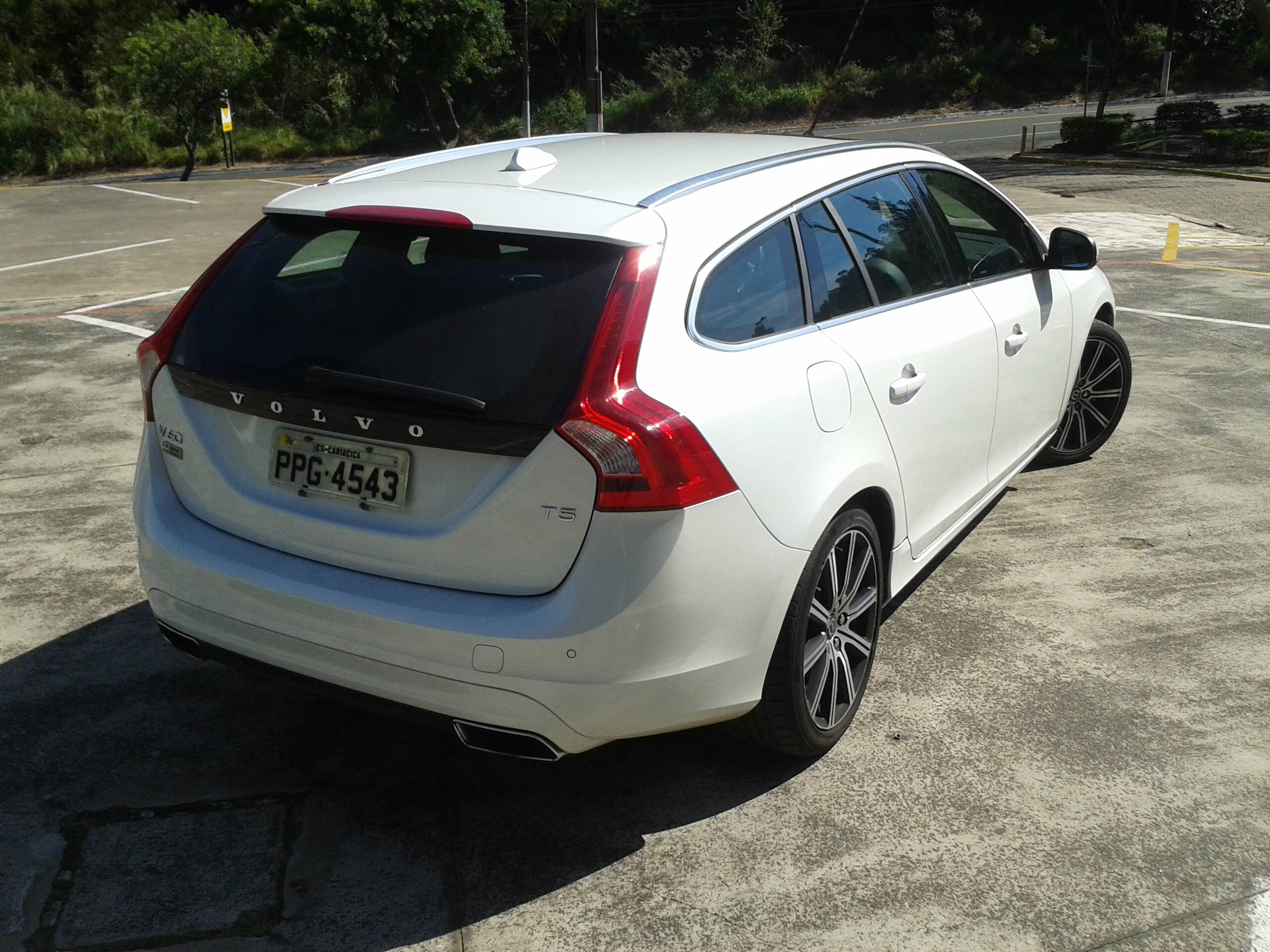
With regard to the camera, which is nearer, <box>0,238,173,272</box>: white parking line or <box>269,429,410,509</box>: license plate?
<box>269,429,410,509</box>: license plate

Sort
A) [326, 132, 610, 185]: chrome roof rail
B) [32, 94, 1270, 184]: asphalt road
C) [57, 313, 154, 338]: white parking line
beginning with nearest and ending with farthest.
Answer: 1. [326, 132, 610, 185]: chrome roof rail
2. [57, 313, 154, 338]: white parking line
3. [32, 94, 1270, 184]: asphalt road

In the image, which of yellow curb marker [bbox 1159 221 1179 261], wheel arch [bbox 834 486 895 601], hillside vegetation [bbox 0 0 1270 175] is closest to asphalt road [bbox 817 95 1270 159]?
hillside vegetation [bbox 0 0 1270 175]

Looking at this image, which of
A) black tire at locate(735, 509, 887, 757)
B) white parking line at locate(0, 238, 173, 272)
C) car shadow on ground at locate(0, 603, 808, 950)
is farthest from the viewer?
white parking line at locate(0, 238, 173, 272)

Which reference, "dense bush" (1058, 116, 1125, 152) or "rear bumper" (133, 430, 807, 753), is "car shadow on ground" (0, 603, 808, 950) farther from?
"dense bush" (1058, 116, 1125, 152)

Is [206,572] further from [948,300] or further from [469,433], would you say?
[948,300]

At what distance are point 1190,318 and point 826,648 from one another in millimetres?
7376

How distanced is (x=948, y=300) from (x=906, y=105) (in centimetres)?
4927

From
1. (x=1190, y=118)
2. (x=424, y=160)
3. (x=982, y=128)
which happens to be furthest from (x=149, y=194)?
(x=982, y=128)

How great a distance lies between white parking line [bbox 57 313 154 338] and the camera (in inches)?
363

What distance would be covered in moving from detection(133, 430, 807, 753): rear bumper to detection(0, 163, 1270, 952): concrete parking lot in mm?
440

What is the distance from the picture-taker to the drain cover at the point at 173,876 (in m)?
2.78

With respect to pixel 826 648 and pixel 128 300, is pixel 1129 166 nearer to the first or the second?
pixel 128 300

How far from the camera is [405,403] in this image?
278cm

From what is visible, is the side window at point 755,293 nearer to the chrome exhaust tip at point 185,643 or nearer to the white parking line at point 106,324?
the chrome exhaust tip at point 185,643
